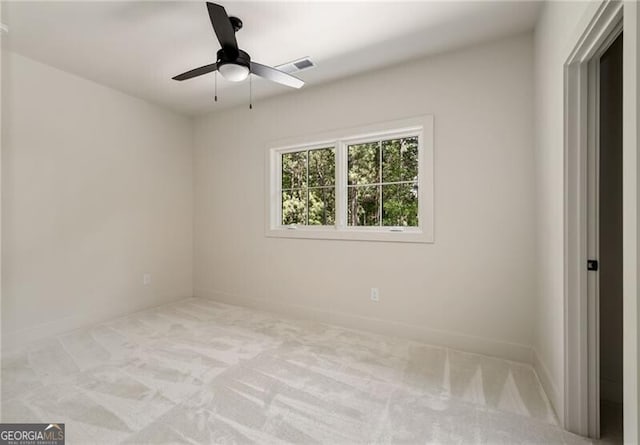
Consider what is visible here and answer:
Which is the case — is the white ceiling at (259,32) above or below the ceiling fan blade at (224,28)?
above

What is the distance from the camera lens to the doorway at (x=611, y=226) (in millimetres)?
1791

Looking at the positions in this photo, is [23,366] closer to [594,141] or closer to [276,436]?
[276,436]

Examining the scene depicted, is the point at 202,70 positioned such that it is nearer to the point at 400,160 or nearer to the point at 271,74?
the point at 271,74

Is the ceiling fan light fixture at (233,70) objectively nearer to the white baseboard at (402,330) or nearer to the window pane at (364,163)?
the window pane at (364,163)

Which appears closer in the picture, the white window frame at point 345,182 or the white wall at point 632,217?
the white wall at point 632,217

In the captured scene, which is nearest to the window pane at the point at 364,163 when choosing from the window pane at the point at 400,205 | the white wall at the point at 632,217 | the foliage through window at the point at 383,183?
the foliage through window at the point at 383,183

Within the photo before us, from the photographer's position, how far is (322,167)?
132 inches

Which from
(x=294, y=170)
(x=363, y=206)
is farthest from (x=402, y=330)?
(x=294, y=170)

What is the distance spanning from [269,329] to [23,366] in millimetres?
1916

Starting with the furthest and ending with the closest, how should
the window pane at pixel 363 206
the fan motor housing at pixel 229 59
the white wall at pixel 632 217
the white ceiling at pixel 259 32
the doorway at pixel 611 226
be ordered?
the window pane at pixel 363 206 → the white ceiling at pixel 259 32 → the fan motor housing at pixel 229 59 → the doorway at pixel 611 226 → the white wall at pixel 632 217

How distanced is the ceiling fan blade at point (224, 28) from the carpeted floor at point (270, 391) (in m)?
2.21

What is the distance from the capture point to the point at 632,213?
2.96ft

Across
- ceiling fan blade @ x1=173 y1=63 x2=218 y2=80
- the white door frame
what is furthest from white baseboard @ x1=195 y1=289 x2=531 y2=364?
ceiling fan blade @ x1=173 y1=63 x2=218 y2=80

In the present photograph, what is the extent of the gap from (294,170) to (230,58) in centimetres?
174
